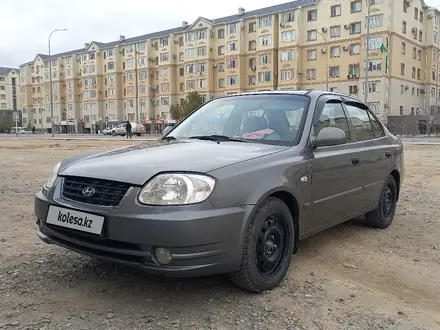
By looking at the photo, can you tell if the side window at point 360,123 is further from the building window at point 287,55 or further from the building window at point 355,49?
the building window at point 287,55

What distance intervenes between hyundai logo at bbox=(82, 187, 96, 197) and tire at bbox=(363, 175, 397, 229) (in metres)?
3.48

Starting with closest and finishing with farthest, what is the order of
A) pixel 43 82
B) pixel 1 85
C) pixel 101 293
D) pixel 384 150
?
pixel 101 293 < pixel 384 150 < pixel 43 82 < pixel 1 85

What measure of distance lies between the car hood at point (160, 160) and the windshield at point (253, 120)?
0.26m

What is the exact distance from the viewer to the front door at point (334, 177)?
383 cm

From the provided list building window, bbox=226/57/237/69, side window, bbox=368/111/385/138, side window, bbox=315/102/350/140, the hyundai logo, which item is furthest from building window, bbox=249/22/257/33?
the hyundai logo

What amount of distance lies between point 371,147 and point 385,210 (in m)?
0.96

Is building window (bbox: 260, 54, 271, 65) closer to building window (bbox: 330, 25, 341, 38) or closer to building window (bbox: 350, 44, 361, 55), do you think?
building window (bbox: 330, 25, 341, 38)

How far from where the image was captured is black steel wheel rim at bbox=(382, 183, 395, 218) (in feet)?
17.5

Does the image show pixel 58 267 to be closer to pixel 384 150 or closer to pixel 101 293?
pixel 101 293

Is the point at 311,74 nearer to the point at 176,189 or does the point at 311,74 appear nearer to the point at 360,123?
the point at 360,123

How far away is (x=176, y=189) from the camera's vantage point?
111 inches

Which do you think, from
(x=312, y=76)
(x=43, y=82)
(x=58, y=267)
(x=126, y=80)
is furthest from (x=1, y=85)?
(x=58, y=267)

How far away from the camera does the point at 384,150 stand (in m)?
5.19

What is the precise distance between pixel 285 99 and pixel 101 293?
2453 millimetres
